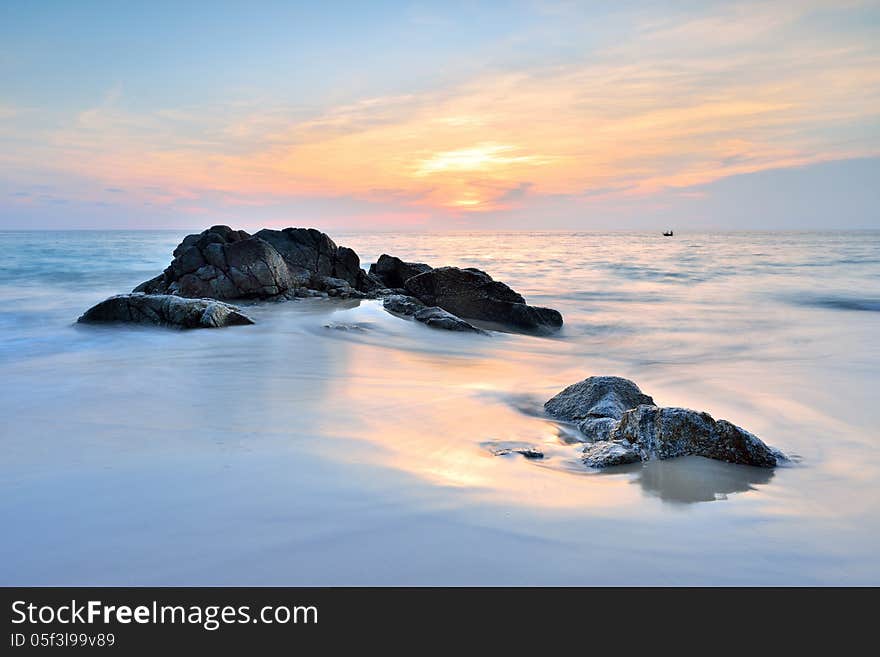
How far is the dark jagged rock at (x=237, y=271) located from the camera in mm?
14672

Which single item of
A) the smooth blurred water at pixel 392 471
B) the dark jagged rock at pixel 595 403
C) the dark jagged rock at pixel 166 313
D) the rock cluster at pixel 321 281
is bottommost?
the smooth blurred water at pixel 392 471

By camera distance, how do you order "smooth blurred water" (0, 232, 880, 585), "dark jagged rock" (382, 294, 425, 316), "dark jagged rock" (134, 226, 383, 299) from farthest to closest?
"dark jagged rock" (134, 226, 383, 299) → "dark jagged rock" (382, 294, 425, 316) → "smooth blurred water" (0, 232, 880, 585)

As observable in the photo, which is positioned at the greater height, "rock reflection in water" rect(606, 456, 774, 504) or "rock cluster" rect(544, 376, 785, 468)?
"rock cluster" rect(544, 376, 785, 468)

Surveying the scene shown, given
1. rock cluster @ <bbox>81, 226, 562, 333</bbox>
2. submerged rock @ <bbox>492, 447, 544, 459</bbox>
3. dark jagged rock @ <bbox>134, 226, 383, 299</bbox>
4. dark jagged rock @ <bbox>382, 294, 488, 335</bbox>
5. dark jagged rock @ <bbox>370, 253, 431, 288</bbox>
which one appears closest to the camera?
submerged rock @ <bbox>492, 447, 544, 459</bbox>

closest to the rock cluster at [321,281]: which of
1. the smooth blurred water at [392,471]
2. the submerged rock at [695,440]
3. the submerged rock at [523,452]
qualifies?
the smooth blurred water at [392,471]

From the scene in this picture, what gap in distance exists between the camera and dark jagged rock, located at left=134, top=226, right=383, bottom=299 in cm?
1467

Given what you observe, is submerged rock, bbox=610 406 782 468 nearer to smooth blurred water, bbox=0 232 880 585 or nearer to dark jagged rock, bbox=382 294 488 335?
smooth blurred water, bbox=0 232 880 585

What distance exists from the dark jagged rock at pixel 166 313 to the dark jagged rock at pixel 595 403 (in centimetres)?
708

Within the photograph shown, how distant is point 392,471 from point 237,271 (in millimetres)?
12335

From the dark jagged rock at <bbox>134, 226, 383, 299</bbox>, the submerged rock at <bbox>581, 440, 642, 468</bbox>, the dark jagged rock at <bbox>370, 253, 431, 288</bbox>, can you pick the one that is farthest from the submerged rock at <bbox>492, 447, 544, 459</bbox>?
the dark jagged rock at <bbox>370, 253, 431, 288</bbox>

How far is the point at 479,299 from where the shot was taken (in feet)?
41.7

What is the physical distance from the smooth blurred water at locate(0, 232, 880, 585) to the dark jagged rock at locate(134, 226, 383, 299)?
4.74 m

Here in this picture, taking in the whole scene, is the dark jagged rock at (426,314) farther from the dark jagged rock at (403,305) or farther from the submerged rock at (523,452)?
the submerged rock at (523,452)
